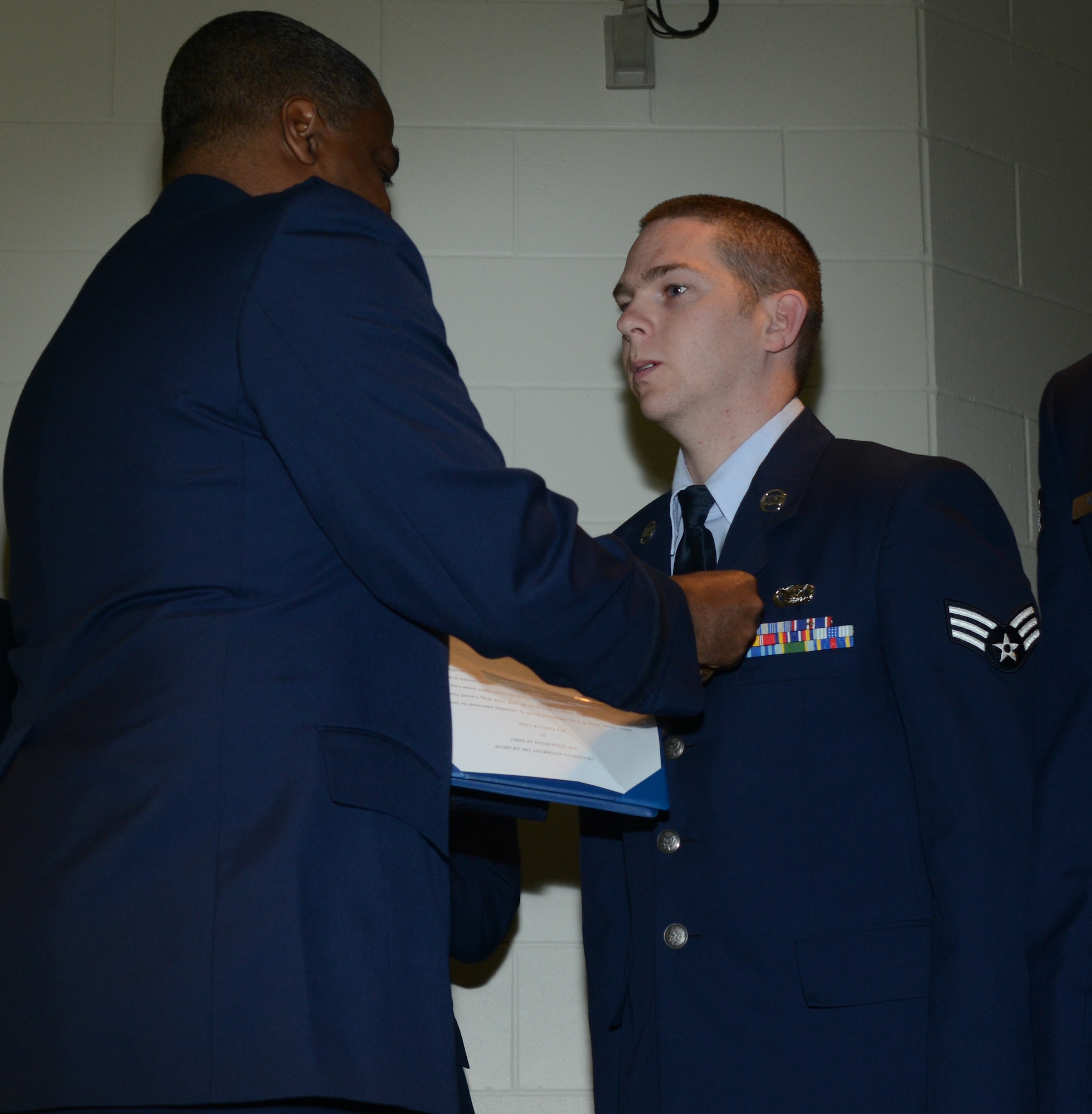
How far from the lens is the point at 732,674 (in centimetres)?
188

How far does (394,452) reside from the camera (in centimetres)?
135

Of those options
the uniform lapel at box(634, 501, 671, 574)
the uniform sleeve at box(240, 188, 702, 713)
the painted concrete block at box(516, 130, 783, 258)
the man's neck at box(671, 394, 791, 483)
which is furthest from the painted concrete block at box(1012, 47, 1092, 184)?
the uniform sleeve at box(240, 188, 702, 713)

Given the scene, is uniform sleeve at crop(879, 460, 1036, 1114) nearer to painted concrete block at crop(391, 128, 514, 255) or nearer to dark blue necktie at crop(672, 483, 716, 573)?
dark blue necktie at crop(672, 483, 716, 573)

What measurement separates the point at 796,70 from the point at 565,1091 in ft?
6.46

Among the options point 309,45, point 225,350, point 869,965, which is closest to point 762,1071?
point 869,965

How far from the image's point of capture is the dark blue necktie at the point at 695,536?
1991mm

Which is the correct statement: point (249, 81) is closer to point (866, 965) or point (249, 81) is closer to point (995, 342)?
point (866, 965)

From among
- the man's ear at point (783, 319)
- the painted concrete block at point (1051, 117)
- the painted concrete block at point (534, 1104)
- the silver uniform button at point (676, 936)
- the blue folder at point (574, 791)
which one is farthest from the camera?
the painted concrete block at point (1051, 117)

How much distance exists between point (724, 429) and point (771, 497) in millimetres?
196

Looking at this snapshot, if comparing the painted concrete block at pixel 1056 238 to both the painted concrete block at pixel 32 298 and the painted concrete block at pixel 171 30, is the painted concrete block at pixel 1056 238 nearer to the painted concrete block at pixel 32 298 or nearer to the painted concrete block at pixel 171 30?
the painted concrete block at pixel 171 30

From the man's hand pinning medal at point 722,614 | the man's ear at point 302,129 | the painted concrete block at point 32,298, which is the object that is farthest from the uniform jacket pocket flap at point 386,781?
the painted concrete block at point 32,298

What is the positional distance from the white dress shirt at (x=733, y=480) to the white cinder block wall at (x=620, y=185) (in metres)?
0.54

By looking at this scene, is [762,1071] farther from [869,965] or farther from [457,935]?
[457,935]

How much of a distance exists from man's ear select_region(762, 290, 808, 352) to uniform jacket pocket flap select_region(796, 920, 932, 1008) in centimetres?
90
